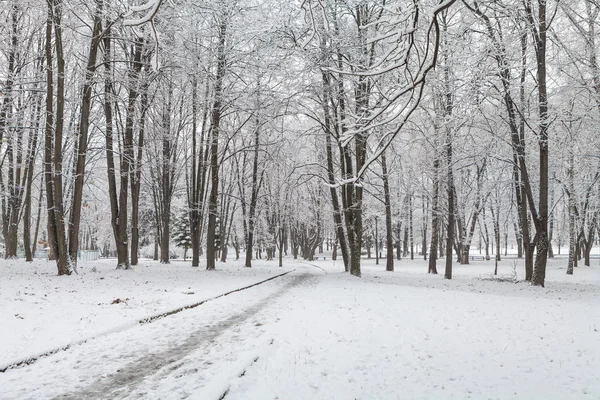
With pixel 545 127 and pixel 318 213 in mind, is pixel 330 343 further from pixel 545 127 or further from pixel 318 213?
pixel 318 213

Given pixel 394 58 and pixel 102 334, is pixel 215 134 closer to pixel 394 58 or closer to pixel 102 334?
pixel 102 334

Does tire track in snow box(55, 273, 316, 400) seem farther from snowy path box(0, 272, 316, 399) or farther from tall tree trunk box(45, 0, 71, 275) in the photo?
tall tree trunk box(45, 0, 71, 275)

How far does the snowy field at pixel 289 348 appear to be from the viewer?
427cm

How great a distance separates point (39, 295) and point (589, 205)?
3078 cm

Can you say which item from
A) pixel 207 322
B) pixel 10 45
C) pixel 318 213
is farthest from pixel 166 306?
pixel 318 213

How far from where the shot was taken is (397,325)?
7457mm

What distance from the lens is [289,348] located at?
5.70 meters

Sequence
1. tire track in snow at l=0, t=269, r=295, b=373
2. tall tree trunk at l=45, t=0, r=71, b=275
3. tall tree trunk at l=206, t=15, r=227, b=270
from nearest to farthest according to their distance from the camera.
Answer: tire track in snow at l=0, t=269, r=295, b=373, tall tree trunk at l=45, t=0, r=71, b=275, tall tree trunk at l=206, t=15, r=227, b=270

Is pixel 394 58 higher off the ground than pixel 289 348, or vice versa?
pixel 394 58

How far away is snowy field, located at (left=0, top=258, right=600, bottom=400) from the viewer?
427 centimetres

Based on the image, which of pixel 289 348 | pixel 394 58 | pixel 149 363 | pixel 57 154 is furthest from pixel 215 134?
pixel 394 58

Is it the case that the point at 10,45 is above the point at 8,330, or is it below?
above

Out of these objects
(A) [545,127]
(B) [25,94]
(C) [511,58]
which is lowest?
(A) [545,127]

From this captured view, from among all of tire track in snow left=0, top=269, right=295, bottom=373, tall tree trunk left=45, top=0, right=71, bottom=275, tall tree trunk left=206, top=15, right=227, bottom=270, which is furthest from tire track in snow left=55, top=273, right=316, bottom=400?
tall tree trunk left=206, top=15, right=227, bottom=270
